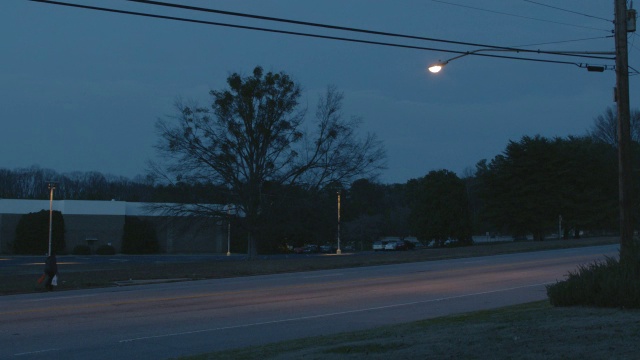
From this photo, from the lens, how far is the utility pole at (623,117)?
17.0 m

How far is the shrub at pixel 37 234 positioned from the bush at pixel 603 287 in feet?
189

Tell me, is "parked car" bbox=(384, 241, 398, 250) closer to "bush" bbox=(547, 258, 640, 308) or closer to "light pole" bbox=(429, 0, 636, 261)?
"light pole" bbox=(429, 0, 636, 261)

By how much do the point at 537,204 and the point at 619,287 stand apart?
59321 millimetres

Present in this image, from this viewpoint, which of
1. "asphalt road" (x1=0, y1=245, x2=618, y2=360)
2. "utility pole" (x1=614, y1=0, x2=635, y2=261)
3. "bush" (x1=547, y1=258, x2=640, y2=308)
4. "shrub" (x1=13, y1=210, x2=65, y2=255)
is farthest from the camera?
"shrub" (x1=13, y1=210, x2=65, y2=255)

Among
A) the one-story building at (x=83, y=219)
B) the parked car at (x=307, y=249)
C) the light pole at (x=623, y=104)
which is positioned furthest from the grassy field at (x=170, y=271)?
the one-story building at (x=83, y=219)

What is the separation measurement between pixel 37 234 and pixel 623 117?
57551 mm

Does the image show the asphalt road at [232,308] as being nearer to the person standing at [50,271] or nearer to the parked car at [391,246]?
the person standing at [50,271]

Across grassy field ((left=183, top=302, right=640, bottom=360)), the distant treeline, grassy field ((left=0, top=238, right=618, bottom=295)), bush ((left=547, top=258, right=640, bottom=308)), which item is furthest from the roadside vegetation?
the distant treeline

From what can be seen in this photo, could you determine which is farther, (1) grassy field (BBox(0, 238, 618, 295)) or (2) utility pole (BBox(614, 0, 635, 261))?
(1) grassy field (BBox(0, 238, 618, 295))

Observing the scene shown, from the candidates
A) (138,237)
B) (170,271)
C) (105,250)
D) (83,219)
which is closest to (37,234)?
(83,219)

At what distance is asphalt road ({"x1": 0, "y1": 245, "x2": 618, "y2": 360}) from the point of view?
43.6ft

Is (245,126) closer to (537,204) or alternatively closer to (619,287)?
(619,287)

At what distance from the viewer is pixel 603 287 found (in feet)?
39.8

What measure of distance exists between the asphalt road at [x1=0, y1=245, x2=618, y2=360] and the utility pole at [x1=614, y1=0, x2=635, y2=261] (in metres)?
3.45
